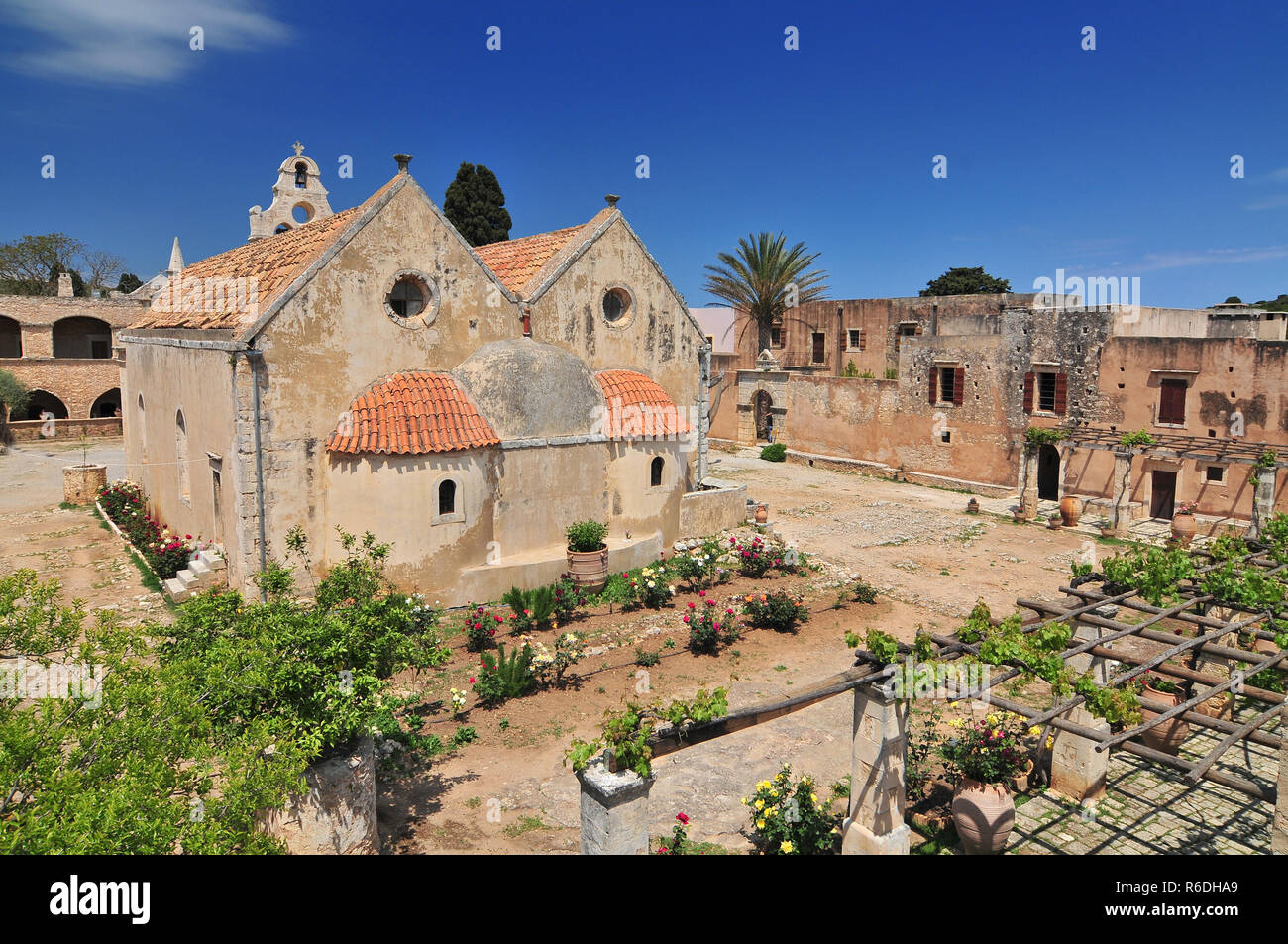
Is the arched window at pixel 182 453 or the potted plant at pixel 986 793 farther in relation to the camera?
the arched window at pixel 182 453

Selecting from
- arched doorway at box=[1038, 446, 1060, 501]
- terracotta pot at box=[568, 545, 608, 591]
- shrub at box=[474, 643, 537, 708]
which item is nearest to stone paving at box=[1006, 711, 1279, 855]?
shrub at box=[474, 643, 537, 708]

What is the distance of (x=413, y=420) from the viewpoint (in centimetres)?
1465

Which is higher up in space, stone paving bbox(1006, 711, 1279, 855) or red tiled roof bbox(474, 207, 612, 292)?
red tiled roof bbox(474, 207, 612, 292)

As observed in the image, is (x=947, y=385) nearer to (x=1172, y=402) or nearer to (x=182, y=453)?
(x=1172, y=402)

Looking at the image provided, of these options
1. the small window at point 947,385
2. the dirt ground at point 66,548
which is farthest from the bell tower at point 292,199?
the small window at point 947,385

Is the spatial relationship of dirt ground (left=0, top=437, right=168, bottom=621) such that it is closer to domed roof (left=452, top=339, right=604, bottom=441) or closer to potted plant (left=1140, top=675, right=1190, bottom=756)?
domed roof (left=452, top=339, right=604, bottom=441)

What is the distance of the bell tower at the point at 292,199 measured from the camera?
19.9 meters

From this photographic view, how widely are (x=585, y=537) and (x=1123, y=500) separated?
15.8m

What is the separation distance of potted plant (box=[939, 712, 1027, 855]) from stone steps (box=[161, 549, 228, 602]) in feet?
43.3

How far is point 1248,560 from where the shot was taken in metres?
→ 11.9

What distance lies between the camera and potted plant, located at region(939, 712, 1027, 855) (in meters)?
8.10

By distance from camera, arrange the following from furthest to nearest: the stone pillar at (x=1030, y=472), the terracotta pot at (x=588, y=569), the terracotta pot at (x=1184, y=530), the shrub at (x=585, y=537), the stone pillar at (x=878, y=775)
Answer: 1. the stone pillar at (x=1030, y=472)
2. the terracotta pot at (x=1184, y=530)
3. the shrub at (x=585, y=537)
4. the terracotta pot at (x=588, y=569)
5. the stone pillar at (x=878, y=775)

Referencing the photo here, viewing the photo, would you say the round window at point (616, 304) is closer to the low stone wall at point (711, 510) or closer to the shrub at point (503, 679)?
the low stone wall at point (711, 510)

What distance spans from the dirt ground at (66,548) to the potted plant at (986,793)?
11.2 m
